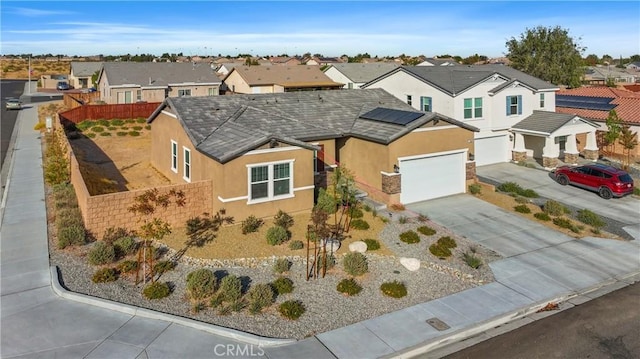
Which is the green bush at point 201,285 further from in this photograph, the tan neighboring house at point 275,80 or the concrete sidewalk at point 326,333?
the tan neighboring house at point 275,80

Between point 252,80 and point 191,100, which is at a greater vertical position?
point 252,80

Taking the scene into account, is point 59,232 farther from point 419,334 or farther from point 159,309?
point 419,334

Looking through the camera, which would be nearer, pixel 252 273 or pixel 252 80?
pixel 252 273

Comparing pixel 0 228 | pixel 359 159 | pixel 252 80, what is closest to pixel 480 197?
pixel 359 159

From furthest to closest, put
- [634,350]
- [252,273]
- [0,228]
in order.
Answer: [0,228] < [252,273] < [634,350]

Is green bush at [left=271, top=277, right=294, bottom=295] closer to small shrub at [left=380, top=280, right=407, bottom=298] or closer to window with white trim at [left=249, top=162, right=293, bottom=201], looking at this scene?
small shrub at [left=380, top=280, right=407, bottom=298]

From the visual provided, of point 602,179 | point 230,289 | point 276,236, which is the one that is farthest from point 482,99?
point 230,289

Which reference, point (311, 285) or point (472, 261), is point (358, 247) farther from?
point (472, 261)
